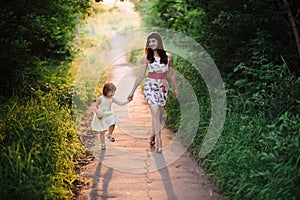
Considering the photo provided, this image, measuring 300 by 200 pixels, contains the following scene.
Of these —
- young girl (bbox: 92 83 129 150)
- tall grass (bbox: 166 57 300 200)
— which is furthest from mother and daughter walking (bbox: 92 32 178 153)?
tall grass (bbox: 166 57 300 200)

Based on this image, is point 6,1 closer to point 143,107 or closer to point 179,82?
point 179,82

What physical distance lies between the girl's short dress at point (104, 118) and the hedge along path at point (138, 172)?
14.9 inches

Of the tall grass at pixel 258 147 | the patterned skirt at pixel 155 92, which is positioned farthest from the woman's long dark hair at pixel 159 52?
the tall grass at pixel 258 147

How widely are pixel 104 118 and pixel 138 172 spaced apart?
1.27m

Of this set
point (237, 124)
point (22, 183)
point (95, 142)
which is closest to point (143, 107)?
point (95, 142)

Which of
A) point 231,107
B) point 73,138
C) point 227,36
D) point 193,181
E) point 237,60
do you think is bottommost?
point 193,181

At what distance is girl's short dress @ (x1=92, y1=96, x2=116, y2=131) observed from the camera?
5.72m

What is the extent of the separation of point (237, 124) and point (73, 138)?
2.45 m

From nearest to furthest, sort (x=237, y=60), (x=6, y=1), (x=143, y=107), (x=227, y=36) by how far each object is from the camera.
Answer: (x=6, y=1), (x=237, y=60), (x=227, y=36), (x=143, y=107)

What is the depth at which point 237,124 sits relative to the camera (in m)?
5.02

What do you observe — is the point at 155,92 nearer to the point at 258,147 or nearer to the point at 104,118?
the point at 104,118

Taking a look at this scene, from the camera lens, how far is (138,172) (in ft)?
16.0

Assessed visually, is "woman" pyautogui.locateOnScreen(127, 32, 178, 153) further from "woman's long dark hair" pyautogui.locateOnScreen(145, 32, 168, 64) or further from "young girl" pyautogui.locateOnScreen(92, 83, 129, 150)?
"young girl" pyautogui.locateOnScreen(92, 83, 129, 150)

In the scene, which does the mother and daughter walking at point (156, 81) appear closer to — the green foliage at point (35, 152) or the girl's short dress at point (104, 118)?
the girl's short dress at point (104, 118)
